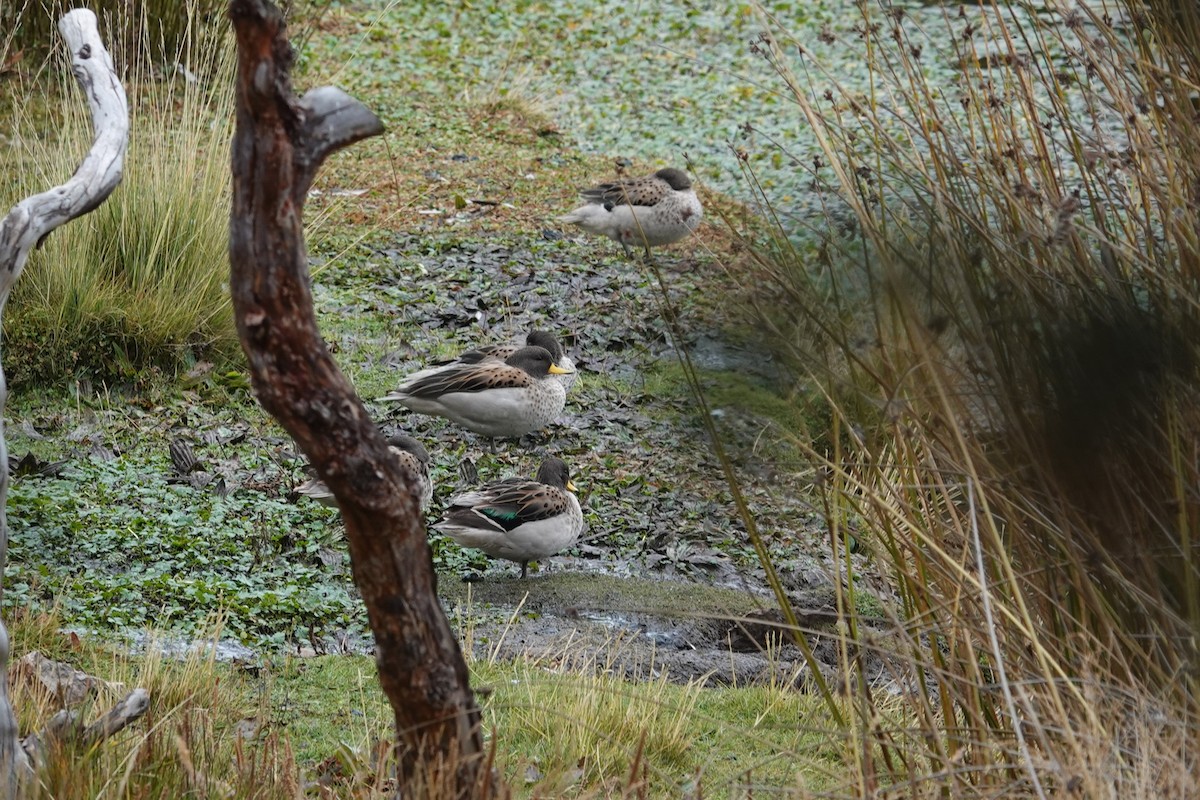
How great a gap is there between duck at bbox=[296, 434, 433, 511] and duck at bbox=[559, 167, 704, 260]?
2.91 meters

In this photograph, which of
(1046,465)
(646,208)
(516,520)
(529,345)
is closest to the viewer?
(1046,465)

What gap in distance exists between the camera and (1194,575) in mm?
2801

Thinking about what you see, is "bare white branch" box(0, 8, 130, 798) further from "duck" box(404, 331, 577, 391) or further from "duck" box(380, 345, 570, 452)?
"duck" box(404, 331, 577, 391)

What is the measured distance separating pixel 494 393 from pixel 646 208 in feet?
8.36

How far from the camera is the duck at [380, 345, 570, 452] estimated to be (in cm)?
629

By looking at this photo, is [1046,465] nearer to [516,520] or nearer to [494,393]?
[516,520]

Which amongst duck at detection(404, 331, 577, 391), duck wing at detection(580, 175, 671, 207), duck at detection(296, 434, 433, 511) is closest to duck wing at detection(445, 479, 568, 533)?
duck at detection(296, 434, 433, 511)

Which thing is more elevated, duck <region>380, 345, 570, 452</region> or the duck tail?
the duck tail

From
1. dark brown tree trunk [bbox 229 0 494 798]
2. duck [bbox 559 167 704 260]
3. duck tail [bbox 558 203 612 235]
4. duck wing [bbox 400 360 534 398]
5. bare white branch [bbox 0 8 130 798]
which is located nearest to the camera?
dark brown tree trunk [bbox 229 0 494 798]

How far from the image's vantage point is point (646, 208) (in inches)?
328

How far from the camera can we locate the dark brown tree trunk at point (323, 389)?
229cm

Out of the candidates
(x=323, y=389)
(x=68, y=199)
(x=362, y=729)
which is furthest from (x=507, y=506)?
(x=323, y=389)

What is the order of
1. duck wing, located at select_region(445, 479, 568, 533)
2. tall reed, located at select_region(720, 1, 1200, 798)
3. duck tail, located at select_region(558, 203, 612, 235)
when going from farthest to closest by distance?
1. duck tail, located at select_region(558, 203, 612, 235)
2. duck wing, located at select_region(445, 479, 568, 533)
3. tall reed, located at select_region(720, 1, 1200, 798)

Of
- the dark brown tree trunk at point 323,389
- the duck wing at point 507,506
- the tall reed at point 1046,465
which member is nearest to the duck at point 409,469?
the duck wing at point 507,506
